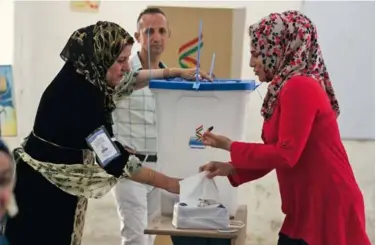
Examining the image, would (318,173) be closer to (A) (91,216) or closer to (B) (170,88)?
(B) (170,88)

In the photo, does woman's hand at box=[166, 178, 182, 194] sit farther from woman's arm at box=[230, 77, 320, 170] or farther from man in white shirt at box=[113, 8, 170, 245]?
man in white shirt at box=[113, 8, 170, 245]

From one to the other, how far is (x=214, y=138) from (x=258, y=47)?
341 millimetres

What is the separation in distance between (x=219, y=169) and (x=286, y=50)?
503 millimetres

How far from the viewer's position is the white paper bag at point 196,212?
2.21 m

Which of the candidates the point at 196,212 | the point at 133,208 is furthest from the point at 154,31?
the point at 196,212

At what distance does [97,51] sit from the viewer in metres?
2.24

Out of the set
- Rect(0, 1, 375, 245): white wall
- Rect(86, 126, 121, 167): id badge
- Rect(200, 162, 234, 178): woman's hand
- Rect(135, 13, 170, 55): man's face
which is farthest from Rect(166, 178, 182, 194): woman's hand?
Rect(0, 1, 375, 245): white wall

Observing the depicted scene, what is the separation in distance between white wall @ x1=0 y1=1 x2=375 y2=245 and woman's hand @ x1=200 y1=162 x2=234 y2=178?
1655 mm

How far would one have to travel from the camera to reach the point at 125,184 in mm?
3229

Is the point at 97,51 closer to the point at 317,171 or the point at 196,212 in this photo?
the point at 196,212

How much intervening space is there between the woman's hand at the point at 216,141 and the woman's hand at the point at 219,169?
0.39ft

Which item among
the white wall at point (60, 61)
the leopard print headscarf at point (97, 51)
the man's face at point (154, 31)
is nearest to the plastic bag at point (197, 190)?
the leopard print headscarf at point (97, 51)

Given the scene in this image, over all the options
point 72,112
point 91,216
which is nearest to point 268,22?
point 72,112

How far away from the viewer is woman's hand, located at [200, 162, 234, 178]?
7.64ft
